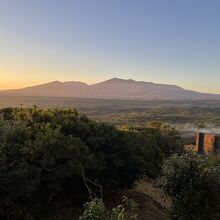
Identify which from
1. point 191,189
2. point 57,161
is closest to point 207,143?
point 57,161

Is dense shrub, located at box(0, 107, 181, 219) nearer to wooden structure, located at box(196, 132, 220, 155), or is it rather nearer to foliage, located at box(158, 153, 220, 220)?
foliage, located at box(158, 153, 220, 220)

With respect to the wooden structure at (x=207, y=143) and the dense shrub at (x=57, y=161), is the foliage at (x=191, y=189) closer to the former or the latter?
the dense shrub at (x=57, y=161)

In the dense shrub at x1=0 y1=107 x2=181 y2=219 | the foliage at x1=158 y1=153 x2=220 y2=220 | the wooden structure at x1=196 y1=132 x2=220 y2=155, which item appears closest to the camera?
the foliage at x1=158 y1=153 x2=220 y2=220

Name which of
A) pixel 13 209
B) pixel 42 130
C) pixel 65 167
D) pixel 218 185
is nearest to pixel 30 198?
pixel 13 209

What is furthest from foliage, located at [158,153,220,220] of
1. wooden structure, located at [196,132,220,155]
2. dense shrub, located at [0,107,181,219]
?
wooden structure, located at [196,132,220,155]

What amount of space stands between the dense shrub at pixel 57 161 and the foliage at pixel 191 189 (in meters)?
2.62

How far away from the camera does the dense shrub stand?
37.6ft

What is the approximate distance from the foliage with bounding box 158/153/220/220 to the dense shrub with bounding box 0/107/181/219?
262 centimetres

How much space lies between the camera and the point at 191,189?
10.8m

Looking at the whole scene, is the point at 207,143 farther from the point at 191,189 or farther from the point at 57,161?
the point at 191,189

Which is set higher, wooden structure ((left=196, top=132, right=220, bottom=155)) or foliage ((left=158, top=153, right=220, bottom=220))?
foliage ((left=158, top=153, right=220, bottom=220))

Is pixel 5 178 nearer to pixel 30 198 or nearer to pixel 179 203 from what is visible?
pixel 30 198

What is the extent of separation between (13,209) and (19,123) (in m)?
3.60

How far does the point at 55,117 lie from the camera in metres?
15.6
